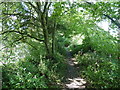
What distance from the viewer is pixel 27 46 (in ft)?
27.8

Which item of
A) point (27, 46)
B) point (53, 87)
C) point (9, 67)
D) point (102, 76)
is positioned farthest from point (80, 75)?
point (9, 67)

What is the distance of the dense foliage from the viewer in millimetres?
4020

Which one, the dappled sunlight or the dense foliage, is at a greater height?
the dense foliage

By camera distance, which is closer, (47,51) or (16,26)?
(16,26)

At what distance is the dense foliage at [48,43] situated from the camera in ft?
13.2

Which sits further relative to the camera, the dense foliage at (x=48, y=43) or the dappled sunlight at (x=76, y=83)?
the dappled sunlight at (x=76, y=83)

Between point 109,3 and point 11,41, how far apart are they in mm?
6144

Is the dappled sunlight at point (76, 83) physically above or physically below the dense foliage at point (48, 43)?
below

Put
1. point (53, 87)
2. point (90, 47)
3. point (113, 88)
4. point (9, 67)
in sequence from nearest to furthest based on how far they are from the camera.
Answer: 1. point (9, 67)
2. point (113, 88)
3. point (53, 87)
4. point (90, 47)

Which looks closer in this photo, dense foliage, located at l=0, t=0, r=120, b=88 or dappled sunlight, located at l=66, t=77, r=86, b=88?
dense foliage, located at l=0, t=0, r=120, b=88

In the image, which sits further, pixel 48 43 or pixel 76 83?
pixel 48 43

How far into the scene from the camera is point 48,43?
8.23m

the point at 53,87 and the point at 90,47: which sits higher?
the point at 90,47

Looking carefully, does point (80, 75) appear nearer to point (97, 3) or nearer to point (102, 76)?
point (102, 76)
